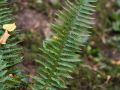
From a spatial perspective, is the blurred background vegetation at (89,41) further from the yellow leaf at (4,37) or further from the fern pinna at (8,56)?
the yellow leaf at (4,37)

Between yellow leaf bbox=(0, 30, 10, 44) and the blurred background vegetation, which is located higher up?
yellow leaf bbox=(0, 30, 10, 44)

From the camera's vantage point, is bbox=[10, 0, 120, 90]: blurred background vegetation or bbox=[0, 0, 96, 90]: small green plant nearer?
bbox=[0, 0, 96, 90]: small green plant

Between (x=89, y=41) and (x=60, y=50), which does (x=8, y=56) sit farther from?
(x=89, y=41)

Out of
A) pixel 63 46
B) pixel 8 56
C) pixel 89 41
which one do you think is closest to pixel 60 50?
pixel 63 46

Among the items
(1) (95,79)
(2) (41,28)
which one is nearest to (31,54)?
(2) (41,28)

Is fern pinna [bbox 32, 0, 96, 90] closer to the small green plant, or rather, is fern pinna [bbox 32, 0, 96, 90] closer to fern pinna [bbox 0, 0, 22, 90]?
the small green plant

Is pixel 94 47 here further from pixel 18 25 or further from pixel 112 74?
pixel 18 25

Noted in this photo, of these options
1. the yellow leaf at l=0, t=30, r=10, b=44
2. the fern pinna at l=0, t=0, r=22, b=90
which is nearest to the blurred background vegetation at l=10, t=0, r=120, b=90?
the fern pinna at l=0, t=0, r=22, b=90

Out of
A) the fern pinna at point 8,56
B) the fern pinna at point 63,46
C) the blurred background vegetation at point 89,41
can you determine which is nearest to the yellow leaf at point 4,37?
the fern pinna at point 8,56
